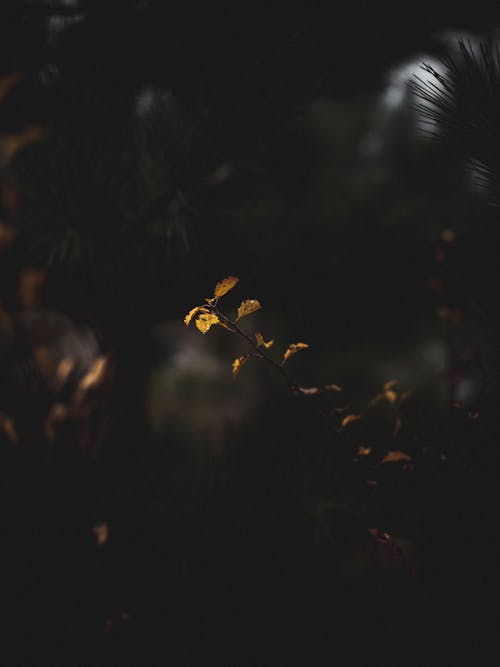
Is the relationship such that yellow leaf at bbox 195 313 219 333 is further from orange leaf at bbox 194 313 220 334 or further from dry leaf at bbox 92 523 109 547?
dry leaf at bbox 92 523 109 547

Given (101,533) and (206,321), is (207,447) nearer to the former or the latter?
(101,533)

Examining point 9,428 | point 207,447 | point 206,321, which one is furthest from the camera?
point 207,447

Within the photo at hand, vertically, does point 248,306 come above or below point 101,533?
above

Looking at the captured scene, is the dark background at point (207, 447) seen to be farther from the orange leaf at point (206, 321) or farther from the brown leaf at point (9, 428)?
the orange leaf at point (206, 321)

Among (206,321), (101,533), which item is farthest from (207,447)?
(206,321)

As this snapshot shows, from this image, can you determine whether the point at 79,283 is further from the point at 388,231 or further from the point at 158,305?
the point at 388,231

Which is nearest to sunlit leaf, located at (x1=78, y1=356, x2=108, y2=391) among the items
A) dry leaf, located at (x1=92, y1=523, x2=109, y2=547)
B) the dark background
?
the dark background

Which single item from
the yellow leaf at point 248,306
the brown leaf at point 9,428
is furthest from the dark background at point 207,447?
the yellow leaf at point 248,306

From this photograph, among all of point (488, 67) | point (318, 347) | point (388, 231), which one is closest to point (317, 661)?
Answer: point (488, 67)

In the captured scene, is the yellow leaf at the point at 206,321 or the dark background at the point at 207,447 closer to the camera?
the yellow leaf at the point at 206,321
